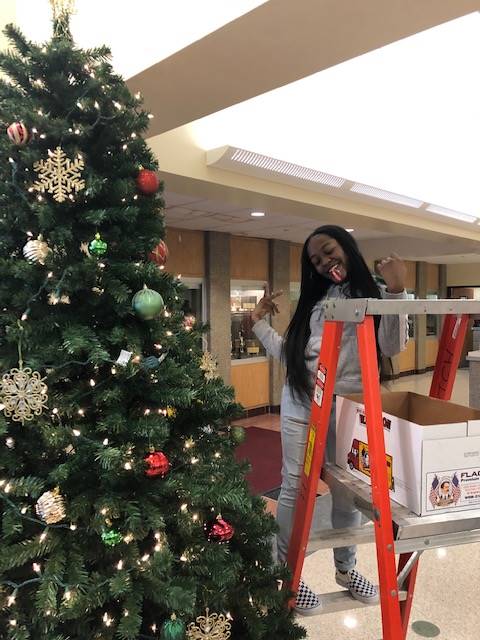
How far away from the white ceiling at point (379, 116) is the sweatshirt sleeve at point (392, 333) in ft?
7.57

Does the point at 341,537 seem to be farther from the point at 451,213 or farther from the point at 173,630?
the point at 451,213

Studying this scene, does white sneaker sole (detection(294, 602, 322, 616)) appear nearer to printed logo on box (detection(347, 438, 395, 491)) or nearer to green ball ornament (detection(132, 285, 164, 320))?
printed logo on box (detection(347, 438, 395, 491))

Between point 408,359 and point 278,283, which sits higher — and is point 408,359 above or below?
below

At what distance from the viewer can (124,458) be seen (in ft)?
3.76

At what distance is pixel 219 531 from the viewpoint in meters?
1.31

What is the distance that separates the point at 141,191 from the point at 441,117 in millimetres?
4049

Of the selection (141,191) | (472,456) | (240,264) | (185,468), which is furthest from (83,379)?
(240,264)

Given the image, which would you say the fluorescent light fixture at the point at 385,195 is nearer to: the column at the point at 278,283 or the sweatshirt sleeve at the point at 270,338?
the column at the point at 278,283

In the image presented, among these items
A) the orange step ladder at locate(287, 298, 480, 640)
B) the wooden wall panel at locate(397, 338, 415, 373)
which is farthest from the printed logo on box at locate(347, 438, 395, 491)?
the wooden wall panel at locate(397, 338, 415, 373)

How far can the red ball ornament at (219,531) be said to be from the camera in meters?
1.31

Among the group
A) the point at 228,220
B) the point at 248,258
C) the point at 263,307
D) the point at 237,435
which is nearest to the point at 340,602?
the point at 237,435

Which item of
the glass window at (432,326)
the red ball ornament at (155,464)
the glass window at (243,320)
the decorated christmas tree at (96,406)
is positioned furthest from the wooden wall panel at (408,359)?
the red ball ornament at (155,464)

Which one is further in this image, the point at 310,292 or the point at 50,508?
the point at 310,292

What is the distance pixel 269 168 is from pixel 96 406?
2.86 metres
